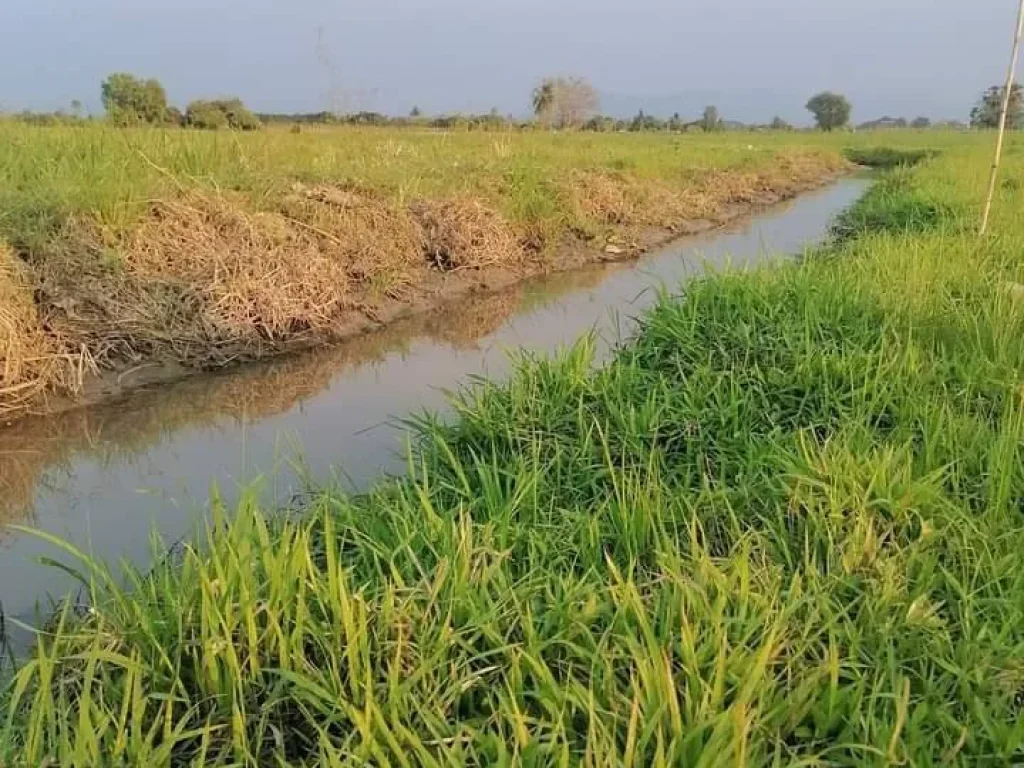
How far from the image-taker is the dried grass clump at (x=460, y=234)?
7.81 meters

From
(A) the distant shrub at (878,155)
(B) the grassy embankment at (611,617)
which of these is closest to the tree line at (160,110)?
(B) the grassy embankment at (611,617)

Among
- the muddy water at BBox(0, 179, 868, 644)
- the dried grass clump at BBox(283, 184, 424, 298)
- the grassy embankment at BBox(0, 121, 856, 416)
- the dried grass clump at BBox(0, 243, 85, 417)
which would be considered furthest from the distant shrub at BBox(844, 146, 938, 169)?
the dried grass clump at BBox(0, 243, 85, 417)

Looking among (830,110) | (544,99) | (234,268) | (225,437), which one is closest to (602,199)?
(234,268)

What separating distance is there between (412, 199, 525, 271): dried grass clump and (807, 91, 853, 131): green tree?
2770 inches

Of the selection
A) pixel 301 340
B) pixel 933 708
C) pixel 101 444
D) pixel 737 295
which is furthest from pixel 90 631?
pixel 301 340

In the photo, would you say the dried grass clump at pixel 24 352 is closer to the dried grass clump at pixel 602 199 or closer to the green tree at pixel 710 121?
the dried grass clump at pixel 602 199

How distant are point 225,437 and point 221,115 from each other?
10.2m

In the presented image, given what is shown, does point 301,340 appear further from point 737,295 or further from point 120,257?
point 737,295

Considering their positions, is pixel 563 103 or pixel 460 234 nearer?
pixel 460 234

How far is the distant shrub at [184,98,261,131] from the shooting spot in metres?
11.6

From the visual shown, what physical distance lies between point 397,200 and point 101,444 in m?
4.27

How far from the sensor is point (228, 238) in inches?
224

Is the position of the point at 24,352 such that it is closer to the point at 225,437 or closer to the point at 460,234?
the point at 225,437

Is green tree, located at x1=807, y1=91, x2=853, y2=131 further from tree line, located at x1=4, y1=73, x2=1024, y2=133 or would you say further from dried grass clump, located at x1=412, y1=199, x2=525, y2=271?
dried grass clump, located at x1=412, y1=199, x2=525, y2=271
